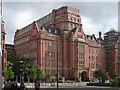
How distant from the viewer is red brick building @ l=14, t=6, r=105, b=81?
3223 inches

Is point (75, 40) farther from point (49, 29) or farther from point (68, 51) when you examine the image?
point (49, 29)

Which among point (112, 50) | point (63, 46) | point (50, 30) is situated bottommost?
point (112, 50)

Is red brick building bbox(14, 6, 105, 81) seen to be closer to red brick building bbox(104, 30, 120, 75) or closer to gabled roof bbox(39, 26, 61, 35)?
gabled roof bbox(39, 26, 61, 35)

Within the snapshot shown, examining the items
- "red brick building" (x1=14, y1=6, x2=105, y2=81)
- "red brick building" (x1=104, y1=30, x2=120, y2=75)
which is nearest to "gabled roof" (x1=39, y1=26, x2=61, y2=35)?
"red brick building" (x1=14, y1=6, x2=105, y2=81)

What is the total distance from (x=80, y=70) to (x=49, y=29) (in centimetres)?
2028

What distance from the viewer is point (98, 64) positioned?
343 ft

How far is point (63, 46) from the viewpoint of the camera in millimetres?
87188

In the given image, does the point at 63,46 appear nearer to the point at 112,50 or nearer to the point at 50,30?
the point at 50,30

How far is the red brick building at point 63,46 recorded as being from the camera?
Answer: 3223 inches

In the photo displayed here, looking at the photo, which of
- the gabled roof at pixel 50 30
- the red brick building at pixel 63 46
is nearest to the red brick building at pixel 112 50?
the red brick building at pixel 63 46

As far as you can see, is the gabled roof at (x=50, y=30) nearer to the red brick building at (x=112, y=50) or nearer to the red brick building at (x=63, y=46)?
the red brick building at (x=63, y=46)

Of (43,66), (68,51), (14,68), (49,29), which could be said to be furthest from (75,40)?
(14,68)

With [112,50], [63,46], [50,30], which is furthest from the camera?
[112,50]

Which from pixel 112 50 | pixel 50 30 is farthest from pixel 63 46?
pixel 112 50
